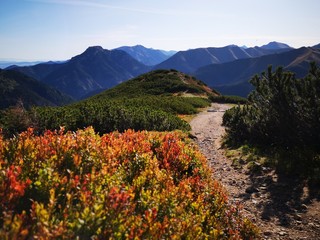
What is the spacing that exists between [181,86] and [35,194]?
221 feet

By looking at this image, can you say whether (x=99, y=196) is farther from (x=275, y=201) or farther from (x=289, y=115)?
(x=289, y=115)

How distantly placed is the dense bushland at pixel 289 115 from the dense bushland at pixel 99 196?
5326 mm

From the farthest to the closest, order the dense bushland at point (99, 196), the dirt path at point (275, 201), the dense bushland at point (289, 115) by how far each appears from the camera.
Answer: the dense bushland at point (289, 115) < the dirt path at point (275, 201) < the dense bushland at point (99, 196)

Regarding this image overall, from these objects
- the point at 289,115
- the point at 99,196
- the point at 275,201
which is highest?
the point at 289,115

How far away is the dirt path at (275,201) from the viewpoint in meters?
7.77

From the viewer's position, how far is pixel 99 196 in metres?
4.63

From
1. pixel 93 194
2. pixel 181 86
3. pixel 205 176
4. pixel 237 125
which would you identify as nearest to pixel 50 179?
pixel 93 194

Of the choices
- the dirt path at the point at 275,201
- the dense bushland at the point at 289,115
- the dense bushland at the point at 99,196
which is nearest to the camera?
the dense bushland at the point at 99,196

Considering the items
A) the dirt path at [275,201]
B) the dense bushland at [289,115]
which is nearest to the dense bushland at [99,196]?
the dirt path at [275,201]

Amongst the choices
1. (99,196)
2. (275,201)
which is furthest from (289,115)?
(99,196)

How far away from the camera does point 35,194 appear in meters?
4.77

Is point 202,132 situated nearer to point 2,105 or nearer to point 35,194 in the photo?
point 35,194

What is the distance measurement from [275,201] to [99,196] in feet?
21.9

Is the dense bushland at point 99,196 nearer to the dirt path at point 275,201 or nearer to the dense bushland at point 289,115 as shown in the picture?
the dirt path at point 275,201
